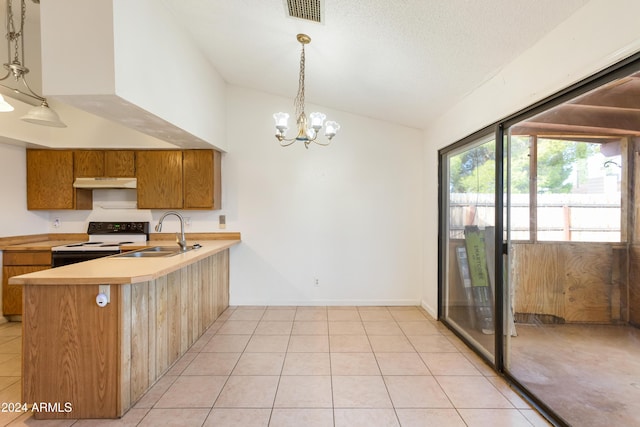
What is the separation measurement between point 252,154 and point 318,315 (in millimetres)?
2412

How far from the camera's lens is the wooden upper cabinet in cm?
385

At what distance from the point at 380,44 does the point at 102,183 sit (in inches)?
146

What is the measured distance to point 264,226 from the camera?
423cm

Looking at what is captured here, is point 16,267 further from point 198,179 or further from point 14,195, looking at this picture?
point 198,179

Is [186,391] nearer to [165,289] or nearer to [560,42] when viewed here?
[165,289]

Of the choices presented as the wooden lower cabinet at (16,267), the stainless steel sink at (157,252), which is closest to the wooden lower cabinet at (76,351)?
the stainless steel sink at (157,252)

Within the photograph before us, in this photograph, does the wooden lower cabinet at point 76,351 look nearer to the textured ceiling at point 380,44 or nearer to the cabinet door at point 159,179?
the cabinet door at point 159,179

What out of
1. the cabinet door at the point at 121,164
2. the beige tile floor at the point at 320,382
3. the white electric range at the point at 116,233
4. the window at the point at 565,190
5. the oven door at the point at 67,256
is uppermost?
the cabinet door at the point at 121,164

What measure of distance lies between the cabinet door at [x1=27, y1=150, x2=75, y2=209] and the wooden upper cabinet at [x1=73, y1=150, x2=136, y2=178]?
0.37 feet

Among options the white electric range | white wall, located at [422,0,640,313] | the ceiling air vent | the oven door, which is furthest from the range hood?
white wall, located at [422,0,640,313]

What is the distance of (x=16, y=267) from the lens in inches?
138

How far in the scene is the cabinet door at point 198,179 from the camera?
12.7 ft

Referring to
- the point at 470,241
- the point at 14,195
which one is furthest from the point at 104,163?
the point at 470,241

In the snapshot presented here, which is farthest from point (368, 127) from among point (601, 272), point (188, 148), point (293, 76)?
point (601, 272)
